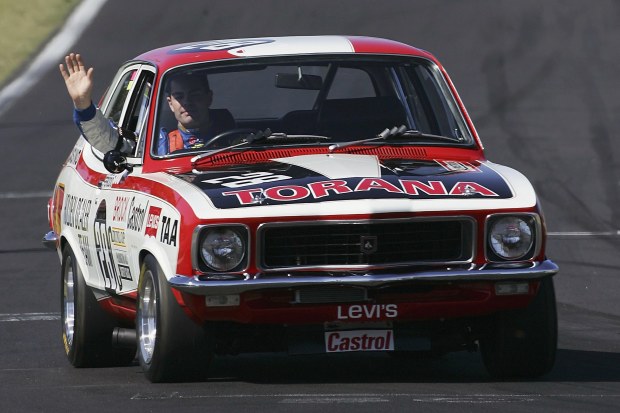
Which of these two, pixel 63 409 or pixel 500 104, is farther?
pixel 500 104

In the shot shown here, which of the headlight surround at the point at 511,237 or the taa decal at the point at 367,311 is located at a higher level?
the headlight surround at the point at 511,237

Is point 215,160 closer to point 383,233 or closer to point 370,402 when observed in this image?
point 383,233

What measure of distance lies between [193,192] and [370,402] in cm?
134

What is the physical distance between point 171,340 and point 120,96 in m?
2.63

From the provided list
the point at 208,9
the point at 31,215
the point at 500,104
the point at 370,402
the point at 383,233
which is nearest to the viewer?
the point at 370,402

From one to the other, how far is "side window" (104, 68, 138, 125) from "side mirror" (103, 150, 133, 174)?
89 centimetres

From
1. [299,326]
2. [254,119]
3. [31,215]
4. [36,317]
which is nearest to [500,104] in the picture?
[31,215]

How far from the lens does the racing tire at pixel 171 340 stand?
23.7 feet

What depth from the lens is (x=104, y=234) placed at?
846 centimetres

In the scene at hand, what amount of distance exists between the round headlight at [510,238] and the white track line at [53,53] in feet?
50.7

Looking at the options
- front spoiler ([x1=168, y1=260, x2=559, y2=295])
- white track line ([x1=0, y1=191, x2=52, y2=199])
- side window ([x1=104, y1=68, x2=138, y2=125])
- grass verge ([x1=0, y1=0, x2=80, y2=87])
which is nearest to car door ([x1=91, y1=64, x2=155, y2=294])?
side window ([x1=104, y1=68, x2=138, y2=125])

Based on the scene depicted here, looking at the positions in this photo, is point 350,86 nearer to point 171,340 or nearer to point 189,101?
point 189,101

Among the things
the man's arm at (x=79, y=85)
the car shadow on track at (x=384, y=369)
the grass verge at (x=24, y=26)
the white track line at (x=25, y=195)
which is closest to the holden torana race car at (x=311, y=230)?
the car shadow on track at (x=384, y=369)

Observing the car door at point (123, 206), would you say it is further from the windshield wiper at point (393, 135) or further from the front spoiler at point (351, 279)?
the windshield wiper at point (393, 135)
